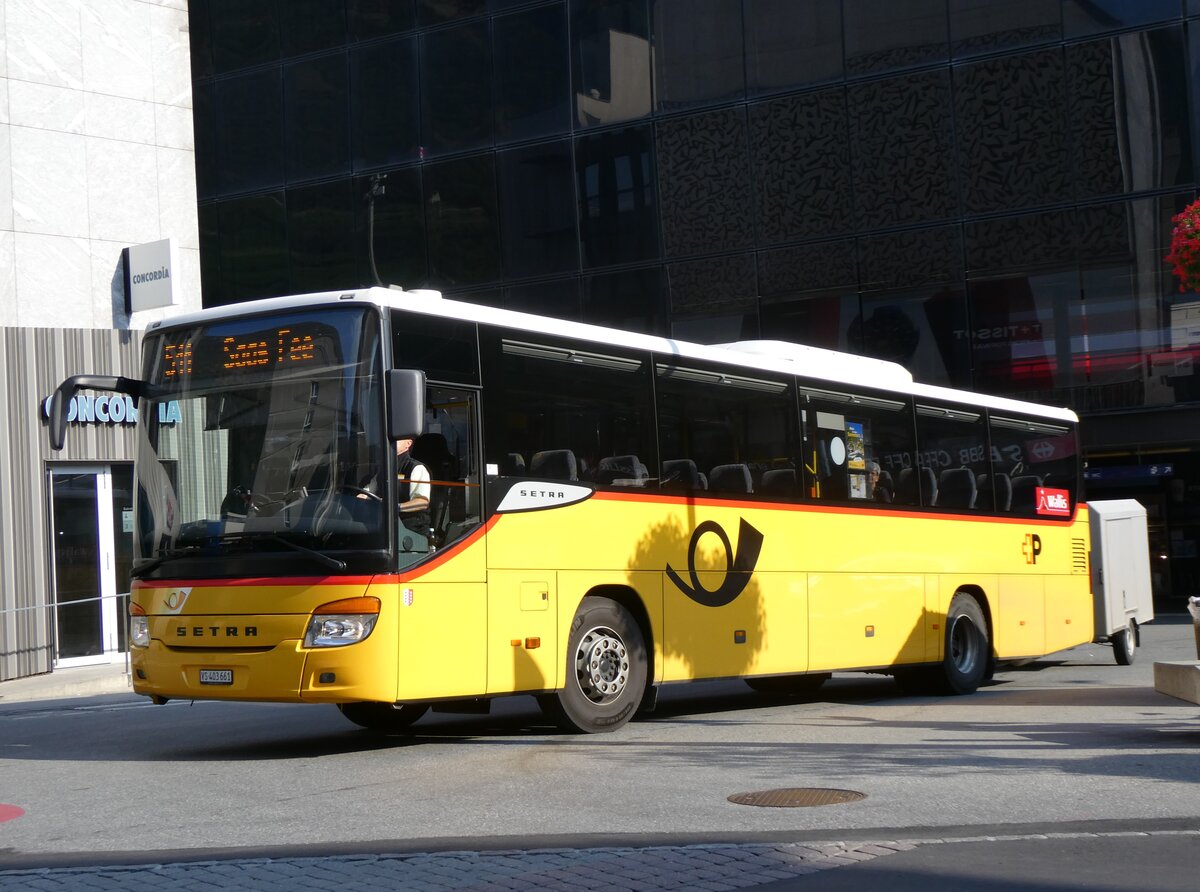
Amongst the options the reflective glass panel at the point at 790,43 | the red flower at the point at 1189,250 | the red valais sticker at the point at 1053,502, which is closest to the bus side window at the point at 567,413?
the red flower at the point at 1189,250

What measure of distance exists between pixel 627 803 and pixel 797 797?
0.97 meters

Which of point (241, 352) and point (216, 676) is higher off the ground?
point (241, 352)

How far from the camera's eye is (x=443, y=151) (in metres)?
33.9

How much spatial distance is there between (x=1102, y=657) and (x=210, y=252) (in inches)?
907

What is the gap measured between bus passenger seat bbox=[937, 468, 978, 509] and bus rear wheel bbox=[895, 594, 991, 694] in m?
1.06

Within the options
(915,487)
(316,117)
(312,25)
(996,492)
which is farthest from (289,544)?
(312,25)

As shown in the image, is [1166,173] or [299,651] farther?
[1166,173]

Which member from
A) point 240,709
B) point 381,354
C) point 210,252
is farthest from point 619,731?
point 210,252

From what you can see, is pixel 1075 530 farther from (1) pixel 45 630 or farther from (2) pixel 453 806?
(1) pixel 45 630

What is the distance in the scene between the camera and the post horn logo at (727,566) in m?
→ 13.4

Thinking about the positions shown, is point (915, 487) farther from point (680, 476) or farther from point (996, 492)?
point (680, 476)

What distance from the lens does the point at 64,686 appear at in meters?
21.8

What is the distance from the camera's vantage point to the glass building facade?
1092 inches

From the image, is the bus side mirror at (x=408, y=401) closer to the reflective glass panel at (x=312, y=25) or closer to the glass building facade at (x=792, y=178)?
the glass building facade at (x=792, y=178)
